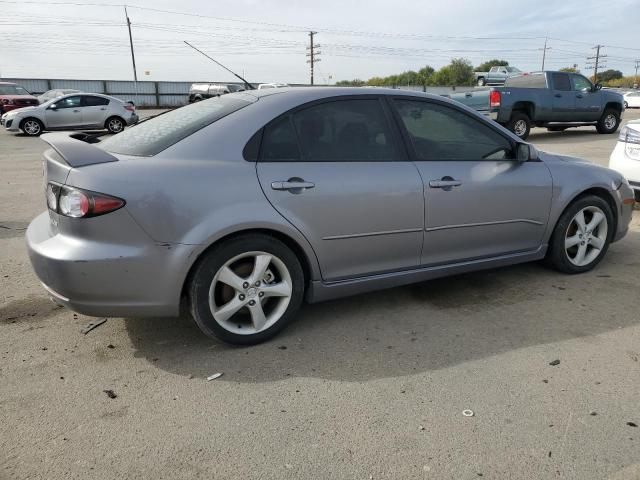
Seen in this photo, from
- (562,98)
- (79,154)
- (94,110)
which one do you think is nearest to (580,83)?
(562,98)

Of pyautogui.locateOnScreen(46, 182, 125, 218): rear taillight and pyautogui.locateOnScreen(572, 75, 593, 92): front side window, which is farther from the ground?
pyautogui.locateOnScreen(572, 75, 593, 92): front side window

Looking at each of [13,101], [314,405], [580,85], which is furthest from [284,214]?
[13,101]

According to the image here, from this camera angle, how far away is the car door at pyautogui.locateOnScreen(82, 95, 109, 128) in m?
17.9

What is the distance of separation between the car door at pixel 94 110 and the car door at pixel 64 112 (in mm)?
155

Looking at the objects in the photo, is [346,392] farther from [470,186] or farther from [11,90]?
[11,90]

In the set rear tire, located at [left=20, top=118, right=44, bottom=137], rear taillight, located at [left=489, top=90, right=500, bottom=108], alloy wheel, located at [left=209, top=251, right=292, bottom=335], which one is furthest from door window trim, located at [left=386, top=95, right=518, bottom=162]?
rear tire, located at [left=20, top=118, right=44, bottom=137]

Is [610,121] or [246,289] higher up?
[610,121]

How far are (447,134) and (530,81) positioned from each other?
1267 centimetres

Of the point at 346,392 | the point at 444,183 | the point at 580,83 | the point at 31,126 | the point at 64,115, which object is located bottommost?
the point at 346,392

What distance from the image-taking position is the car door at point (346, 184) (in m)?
3.22

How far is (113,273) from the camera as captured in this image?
284 cm

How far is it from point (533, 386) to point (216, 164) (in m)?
2.12

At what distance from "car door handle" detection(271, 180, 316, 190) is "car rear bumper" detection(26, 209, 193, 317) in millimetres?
626

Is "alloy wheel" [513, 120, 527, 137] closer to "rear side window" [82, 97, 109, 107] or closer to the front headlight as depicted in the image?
the front headlight
